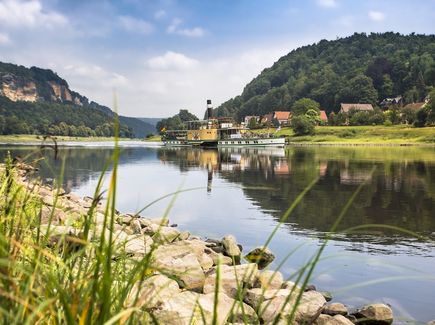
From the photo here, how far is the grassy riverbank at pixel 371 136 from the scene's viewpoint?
78.7m

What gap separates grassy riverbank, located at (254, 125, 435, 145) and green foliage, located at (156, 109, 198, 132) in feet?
186

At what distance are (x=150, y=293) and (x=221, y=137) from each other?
9031 cm

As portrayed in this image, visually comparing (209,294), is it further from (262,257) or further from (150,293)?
(262,257)

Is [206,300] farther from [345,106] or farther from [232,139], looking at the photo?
[345,106]

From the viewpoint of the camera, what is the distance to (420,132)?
268 feet

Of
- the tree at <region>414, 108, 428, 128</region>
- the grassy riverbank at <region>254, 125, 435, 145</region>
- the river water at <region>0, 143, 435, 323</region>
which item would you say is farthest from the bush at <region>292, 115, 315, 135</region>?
the river water at <region>0, 143, 435, 323</region>

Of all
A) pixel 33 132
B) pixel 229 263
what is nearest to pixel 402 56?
pixel 33 132

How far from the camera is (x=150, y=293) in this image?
3.14 meters

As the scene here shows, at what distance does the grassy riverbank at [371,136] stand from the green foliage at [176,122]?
186 ft

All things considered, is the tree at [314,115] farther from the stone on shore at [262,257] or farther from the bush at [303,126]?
the stone on shore at [262,257]

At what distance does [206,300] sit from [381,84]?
514ft

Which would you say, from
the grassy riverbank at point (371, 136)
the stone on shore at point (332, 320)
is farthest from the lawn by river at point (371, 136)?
the stone on shore at point (332, 320)

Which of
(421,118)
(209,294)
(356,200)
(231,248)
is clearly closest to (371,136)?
(421,118)

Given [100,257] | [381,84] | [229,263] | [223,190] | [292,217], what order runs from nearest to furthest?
[100,257], [229,263], [292,217], [223,190], [381,84]
